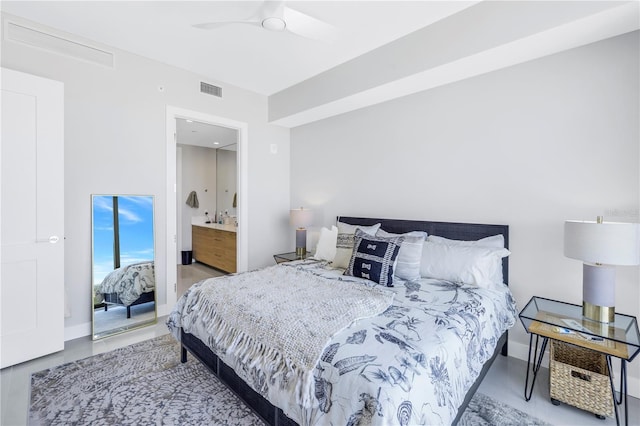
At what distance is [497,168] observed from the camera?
8.86ft

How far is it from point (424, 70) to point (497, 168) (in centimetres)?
109

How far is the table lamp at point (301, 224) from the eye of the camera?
4098 millimetres

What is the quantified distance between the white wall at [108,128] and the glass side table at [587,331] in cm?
358

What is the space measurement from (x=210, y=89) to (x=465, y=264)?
11.4ft

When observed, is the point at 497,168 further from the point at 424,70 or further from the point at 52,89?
the point at 52,89

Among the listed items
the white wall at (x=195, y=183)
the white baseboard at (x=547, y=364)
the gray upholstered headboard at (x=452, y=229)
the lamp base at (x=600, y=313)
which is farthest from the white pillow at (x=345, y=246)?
the white wall at (x=195, y=183)

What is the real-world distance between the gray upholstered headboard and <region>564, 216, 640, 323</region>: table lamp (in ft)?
2.05

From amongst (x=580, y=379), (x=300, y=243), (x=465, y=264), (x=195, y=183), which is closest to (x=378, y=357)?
(x=465, y=264)

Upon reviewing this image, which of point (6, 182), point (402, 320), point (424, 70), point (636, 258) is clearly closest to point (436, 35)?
point (424, 70)

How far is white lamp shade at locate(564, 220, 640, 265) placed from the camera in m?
1.78

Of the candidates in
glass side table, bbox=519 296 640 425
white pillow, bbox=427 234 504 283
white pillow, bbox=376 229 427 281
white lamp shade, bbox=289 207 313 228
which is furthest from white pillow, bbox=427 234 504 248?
white lamp shade, bbox=289 207 313 228

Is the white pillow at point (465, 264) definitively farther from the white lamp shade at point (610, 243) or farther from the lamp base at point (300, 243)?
the lamp base at point (300, 243)

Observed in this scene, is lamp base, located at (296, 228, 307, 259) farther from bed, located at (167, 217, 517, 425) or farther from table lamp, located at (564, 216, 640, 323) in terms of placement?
table lamp, located at (564, 216, 640, 323)

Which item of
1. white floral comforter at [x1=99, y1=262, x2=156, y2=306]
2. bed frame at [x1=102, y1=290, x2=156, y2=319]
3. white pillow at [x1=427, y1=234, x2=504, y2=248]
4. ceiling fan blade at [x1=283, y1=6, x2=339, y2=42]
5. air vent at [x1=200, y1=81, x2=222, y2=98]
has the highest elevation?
air vent at [x1=200, y1=81, x2=222, y2=98]
